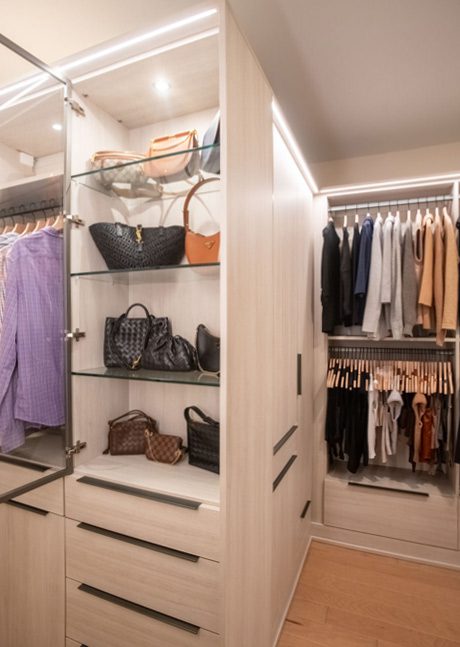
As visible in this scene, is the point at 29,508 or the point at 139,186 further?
the point at 139,186

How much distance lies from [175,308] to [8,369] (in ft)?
2.30

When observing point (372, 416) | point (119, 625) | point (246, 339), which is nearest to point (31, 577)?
point (119, 625)

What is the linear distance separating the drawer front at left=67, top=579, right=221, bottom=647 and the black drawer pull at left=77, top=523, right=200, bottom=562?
209mm

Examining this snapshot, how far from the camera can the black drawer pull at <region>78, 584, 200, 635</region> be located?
116 centimetres

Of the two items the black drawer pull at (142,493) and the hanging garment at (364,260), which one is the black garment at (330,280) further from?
the black drawer pull at (142,493)

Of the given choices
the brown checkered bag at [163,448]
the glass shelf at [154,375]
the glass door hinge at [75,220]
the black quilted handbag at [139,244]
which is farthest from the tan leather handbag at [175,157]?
the brown checkered bag at [163,448]

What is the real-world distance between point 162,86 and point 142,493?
5.05ft

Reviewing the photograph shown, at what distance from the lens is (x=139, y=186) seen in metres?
1.60

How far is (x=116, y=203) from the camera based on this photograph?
5.52 ft

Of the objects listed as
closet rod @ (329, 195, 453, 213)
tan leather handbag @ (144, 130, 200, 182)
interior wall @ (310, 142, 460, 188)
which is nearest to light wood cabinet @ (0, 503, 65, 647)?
tan leather handbag @ (144, 130, 200, 182)

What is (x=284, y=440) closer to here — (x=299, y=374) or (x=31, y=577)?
(x=299, y=374)

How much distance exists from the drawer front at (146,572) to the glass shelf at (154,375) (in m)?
0.54

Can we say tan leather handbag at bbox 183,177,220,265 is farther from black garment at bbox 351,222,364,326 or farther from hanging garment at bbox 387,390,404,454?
hanging garment at bbox 387,390,404,454

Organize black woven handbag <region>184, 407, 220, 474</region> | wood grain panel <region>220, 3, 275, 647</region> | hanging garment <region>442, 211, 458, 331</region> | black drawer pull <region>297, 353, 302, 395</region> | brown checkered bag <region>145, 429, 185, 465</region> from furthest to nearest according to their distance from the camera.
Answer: hanging garment <region>442, 211, 458, 331</region> < black drawer pull <region>297, 353, 302, 395</region> < brown checkered bag <region>145, 429, 185, 465</region> < black woven handbag <region>184, 407, 220, 474</region> < wood grain panel <region>220, 3, 275, 647</region>
